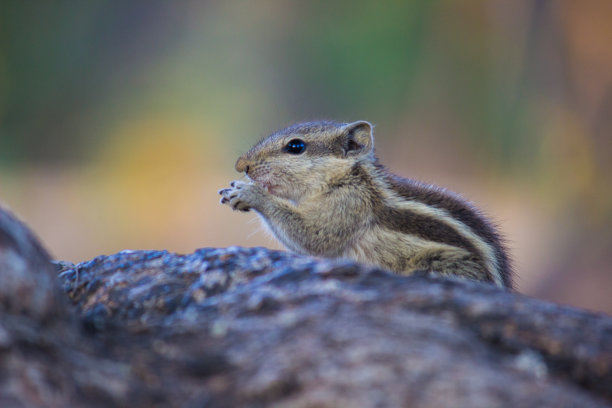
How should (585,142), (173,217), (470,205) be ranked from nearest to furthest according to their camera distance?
(470,205) → (585,142) → (173,217)

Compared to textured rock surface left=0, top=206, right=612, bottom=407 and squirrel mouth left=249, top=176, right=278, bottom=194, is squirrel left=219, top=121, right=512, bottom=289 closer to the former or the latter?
squirrel mouth left=249, top=176, right=278, bottom=194

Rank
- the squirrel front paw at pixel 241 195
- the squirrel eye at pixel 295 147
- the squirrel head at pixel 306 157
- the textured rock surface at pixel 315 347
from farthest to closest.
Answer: the squirrel eye at pixel 295 147 → the squirrel head at pixel 306 157 → the squirrel front paw at pixel 241 195 → the textured rock surface at pixel 315 347

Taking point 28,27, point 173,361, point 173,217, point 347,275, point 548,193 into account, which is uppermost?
point 28,27

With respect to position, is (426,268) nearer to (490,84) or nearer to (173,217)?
(173,217)

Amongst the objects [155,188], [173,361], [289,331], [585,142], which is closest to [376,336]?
[289,331]

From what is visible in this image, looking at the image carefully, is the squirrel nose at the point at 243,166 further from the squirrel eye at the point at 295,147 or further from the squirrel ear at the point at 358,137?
the squirrel ear at the point at 358,137

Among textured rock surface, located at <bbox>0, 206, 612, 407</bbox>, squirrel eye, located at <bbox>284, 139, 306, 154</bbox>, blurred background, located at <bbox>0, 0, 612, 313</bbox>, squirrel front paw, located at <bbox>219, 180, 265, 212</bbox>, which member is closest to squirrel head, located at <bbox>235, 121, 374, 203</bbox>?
squirrel eye, located at <bbox>284, 139, 306, 154</bbox>

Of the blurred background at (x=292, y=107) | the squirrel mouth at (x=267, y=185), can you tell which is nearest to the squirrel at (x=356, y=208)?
the squirrel mouth at (x=267, y=185)
